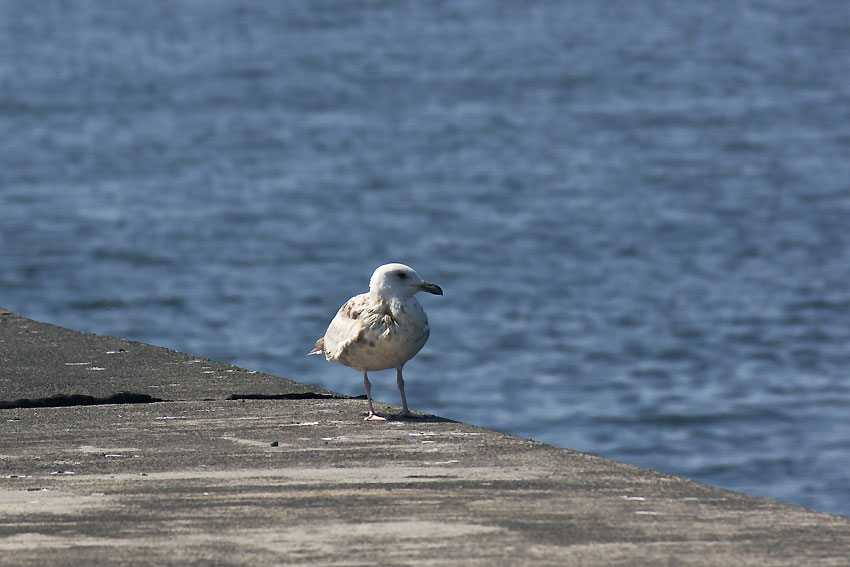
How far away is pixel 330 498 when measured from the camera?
4.82m

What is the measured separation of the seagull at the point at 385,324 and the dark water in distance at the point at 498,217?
1005 cm

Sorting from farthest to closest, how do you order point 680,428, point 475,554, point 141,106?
point 141,106, point 680,428, point 475,554

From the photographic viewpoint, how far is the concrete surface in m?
4.21

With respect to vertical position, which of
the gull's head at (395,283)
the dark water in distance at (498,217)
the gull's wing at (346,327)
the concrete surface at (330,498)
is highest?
the dark water in distance at (498,217)

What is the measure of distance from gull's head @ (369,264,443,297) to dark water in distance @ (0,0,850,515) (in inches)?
397

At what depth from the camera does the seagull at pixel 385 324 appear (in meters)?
5.89

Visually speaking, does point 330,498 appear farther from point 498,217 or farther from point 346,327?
point 498,217

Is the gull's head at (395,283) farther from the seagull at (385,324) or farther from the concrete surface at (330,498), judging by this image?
the concrete surface at (330,498)

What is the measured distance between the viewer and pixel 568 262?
2608cm

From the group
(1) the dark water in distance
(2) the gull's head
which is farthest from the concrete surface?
(1) the dark water in distance

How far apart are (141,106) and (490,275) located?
24461 mm

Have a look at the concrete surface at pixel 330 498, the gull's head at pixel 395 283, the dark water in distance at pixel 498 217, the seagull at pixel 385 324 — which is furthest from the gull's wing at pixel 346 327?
the dark water in distance at pixel 498 217

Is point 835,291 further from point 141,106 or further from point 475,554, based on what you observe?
point 141,106

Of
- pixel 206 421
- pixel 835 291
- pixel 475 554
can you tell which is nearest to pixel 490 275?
pixel 835 291
